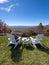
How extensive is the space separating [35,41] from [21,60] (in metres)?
2.27

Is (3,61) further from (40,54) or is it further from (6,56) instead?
(40,54)

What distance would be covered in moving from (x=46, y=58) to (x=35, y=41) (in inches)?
77.3

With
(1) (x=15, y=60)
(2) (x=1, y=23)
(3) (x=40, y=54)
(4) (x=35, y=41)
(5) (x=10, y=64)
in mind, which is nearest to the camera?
(5) (x=10, y=64)

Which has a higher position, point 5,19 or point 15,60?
point 5,19

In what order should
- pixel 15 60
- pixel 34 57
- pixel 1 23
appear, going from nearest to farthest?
1. pixel 15 60
2. pixel 34 57
3. pixel 1 23

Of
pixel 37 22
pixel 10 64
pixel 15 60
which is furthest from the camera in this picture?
pixel 37 22

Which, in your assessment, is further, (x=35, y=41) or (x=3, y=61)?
(x=35, y=41)

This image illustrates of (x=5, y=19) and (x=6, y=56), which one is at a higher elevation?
(x=5, y=19)

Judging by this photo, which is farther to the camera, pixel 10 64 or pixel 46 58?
pixel 46 58

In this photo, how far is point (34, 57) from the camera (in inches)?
212

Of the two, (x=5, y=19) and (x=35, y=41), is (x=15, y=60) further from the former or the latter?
(x=5, y=19)

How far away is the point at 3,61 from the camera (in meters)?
4.91

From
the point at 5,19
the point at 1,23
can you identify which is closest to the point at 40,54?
the point at 1,23

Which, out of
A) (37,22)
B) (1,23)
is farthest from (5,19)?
(37,22)
